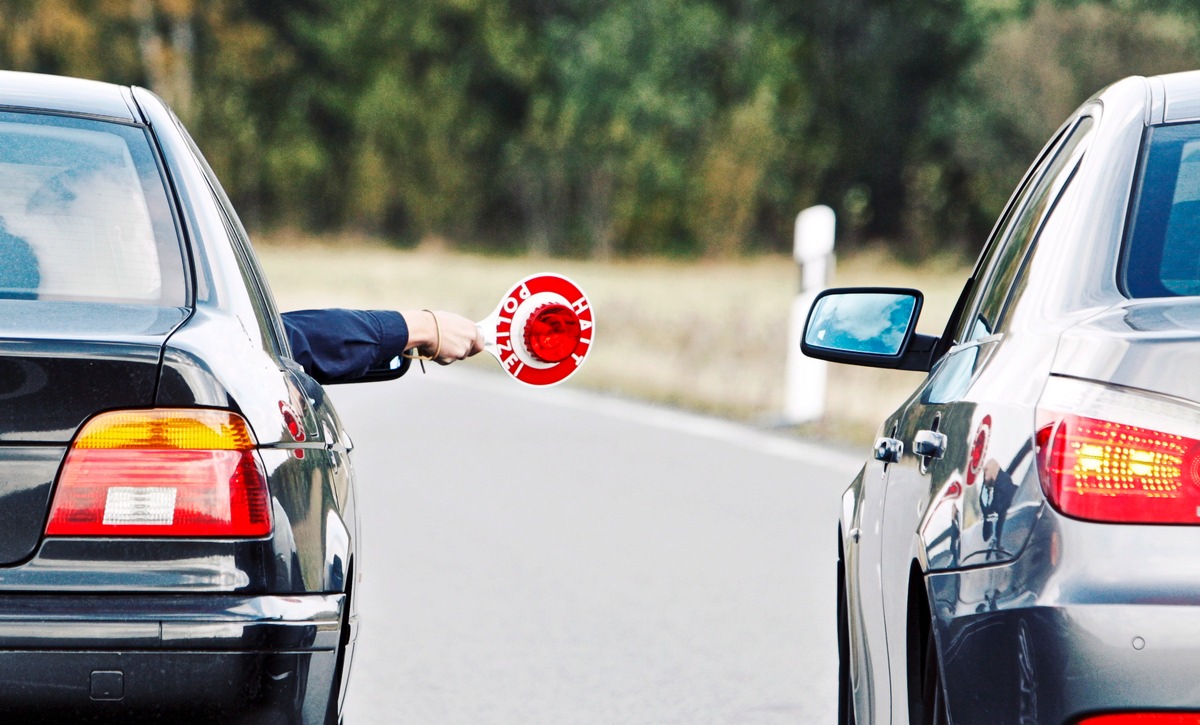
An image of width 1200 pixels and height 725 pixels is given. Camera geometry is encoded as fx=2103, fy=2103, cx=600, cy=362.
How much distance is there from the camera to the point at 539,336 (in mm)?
4285

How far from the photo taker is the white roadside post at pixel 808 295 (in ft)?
44.3

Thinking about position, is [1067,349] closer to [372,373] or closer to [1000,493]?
[1000,493]

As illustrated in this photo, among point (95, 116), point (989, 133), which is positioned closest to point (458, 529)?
point (95, 116)

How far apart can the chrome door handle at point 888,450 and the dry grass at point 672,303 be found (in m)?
9.01

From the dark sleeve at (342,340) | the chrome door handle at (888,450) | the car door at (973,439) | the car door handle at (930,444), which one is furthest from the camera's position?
the dark sleeve at (342,340)

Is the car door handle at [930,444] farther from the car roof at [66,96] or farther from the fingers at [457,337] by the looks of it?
the car roof at [66,96]

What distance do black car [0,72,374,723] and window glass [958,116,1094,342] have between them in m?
1.20

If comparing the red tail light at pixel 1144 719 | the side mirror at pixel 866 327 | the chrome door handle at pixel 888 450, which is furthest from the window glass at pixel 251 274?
the red tail light at pixel 1144 719

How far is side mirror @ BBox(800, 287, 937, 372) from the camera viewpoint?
13.6 ft

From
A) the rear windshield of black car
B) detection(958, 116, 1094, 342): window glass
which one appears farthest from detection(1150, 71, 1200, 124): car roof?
the rear windshield of black car

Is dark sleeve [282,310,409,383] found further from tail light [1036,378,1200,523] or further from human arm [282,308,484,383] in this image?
tail light [1036,378,1200,523]

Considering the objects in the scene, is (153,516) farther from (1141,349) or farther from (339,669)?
(1141,349)

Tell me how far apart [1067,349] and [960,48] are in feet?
180

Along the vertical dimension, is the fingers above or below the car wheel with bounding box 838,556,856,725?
above
